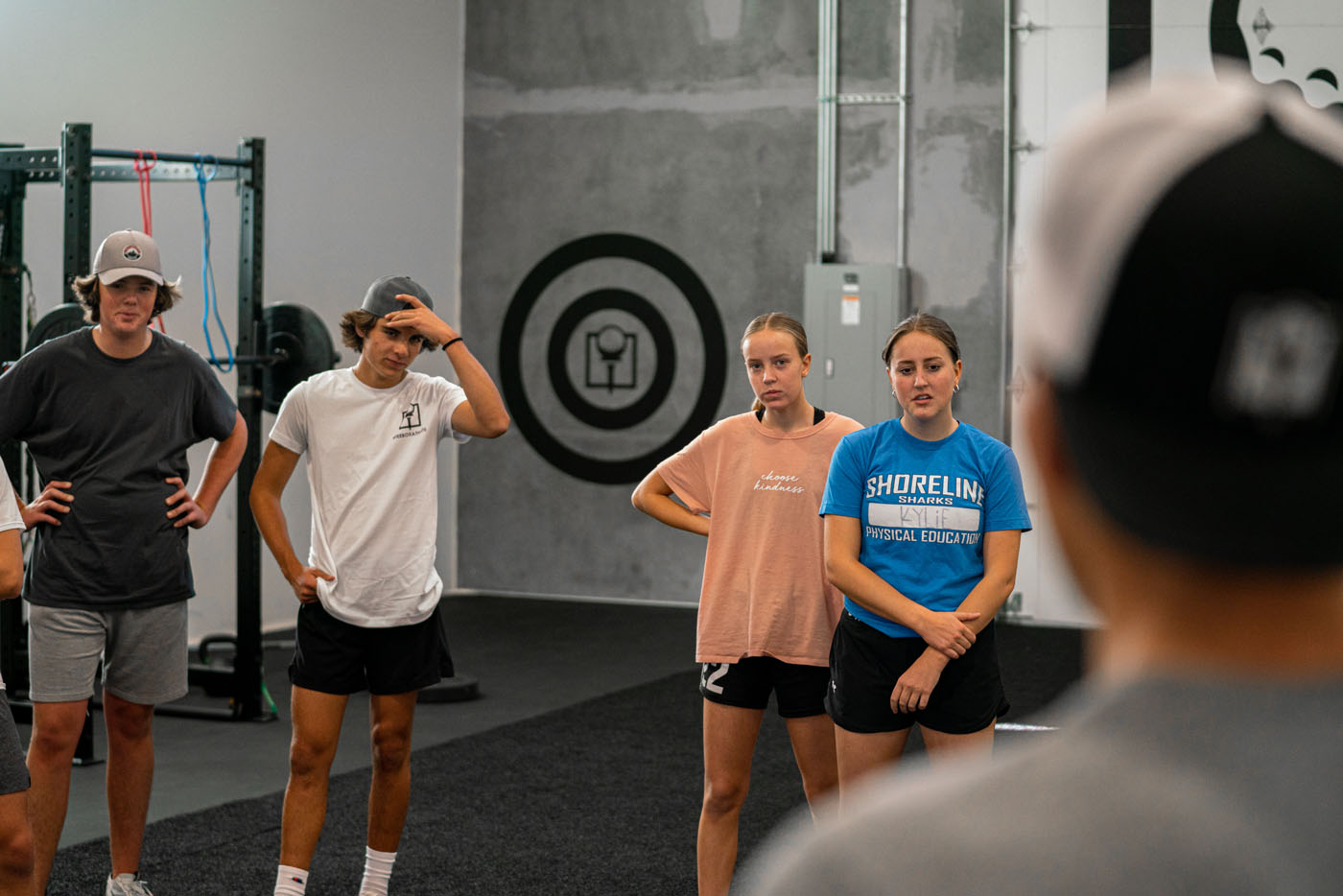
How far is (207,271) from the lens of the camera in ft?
23.4

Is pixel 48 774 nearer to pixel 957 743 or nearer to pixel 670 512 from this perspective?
pixel 670 512

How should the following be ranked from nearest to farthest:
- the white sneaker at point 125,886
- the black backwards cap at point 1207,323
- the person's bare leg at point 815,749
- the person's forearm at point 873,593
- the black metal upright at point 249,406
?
1. the black backwards cap at point 1207,323
2. the person's forearm at point 873,593
3. the person's bare leg at point 815,749
4. the white sneaker at point 125,886
5. the black metal upright at point 249,406

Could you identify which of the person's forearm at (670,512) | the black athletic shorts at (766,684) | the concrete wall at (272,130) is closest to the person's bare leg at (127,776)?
the person's forearm at (670,512)

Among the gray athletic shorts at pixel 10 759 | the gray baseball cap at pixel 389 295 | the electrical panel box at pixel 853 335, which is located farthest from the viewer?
the electrical panel box at pixel 853 335

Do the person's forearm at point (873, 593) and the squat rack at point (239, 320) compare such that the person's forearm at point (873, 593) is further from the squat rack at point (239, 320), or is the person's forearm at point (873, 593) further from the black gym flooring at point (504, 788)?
the squat rack at point (239, 320)

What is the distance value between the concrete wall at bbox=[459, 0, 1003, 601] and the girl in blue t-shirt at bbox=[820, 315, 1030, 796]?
19.6ft

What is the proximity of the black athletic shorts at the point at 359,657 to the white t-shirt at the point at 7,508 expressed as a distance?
785 mm

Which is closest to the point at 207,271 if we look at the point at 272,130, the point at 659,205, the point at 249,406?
the point at 249,406

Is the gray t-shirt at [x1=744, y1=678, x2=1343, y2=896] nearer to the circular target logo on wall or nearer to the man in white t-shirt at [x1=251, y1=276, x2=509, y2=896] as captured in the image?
the man in white t-shirt at [x1=251, y1=276, x2=509, y2=896]

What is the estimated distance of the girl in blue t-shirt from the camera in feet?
9.70

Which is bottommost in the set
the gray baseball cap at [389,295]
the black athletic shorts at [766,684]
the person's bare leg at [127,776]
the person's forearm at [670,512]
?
the person's bare leg at [127,776]

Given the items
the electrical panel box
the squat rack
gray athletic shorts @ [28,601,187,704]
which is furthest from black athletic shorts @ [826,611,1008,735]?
the electrical panel box

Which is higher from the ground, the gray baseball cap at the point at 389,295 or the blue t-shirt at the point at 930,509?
the gray baseball cap at the point at 389,295

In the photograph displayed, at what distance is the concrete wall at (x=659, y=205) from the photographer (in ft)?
29.8
